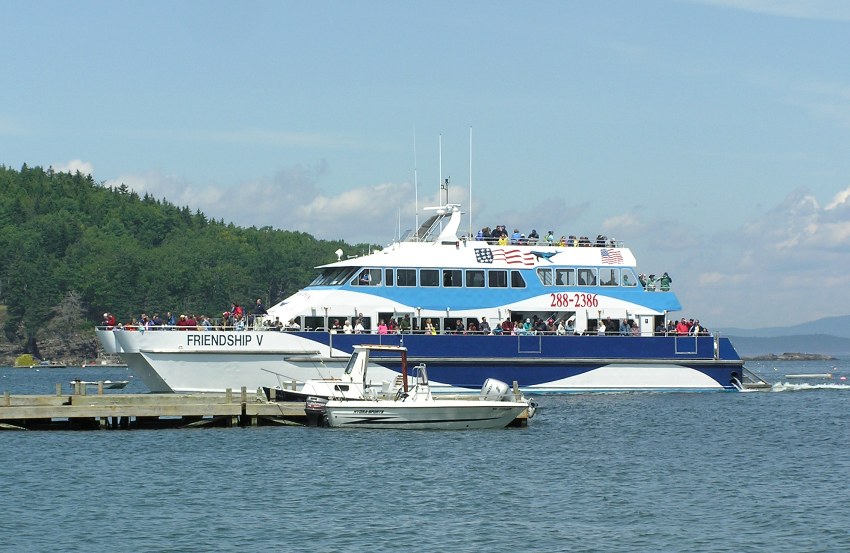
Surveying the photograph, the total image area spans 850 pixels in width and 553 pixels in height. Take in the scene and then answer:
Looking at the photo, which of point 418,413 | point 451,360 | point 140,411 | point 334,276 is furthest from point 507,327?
point 140,411

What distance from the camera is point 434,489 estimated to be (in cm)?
2683

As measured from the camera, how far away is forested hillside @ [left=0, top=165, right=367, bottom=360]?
436ft

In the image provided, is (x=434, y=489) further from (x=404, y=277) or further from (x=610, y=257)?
(x=610, y=257)

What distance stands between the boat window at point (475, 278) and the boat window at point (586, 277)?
11.5 ft

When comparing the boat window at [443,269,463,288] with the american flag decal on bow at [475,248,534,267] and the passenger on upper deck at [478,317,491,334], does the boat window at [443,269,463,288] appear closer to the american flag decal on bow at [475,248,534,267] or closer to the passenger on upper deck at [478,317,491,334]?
the american flag decal on bow at [475,248,534,267]

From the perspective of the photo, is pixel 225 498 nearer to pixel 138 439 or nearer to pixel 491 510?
pixel 491 510

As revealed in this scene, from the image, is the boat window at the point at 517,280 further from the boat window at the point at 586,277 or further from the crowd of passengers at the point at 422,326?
the boat window at the point at 586,277

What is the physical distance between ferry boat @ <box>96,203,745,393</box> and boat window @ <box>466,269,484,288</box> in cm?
3

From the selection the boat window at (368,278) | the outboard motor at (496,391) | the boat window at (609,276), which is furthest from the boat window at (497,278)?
the outboard motor at (496,391)

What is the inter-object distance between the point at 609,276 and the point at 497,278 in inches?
160

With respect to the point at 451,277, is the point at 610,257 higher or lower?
higher

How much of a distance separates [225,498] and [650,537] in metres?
8.20

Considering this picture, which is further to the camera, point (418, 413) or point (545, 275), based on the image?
point (545, 275)

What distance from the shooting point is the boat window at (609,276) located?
4581 centimetres
